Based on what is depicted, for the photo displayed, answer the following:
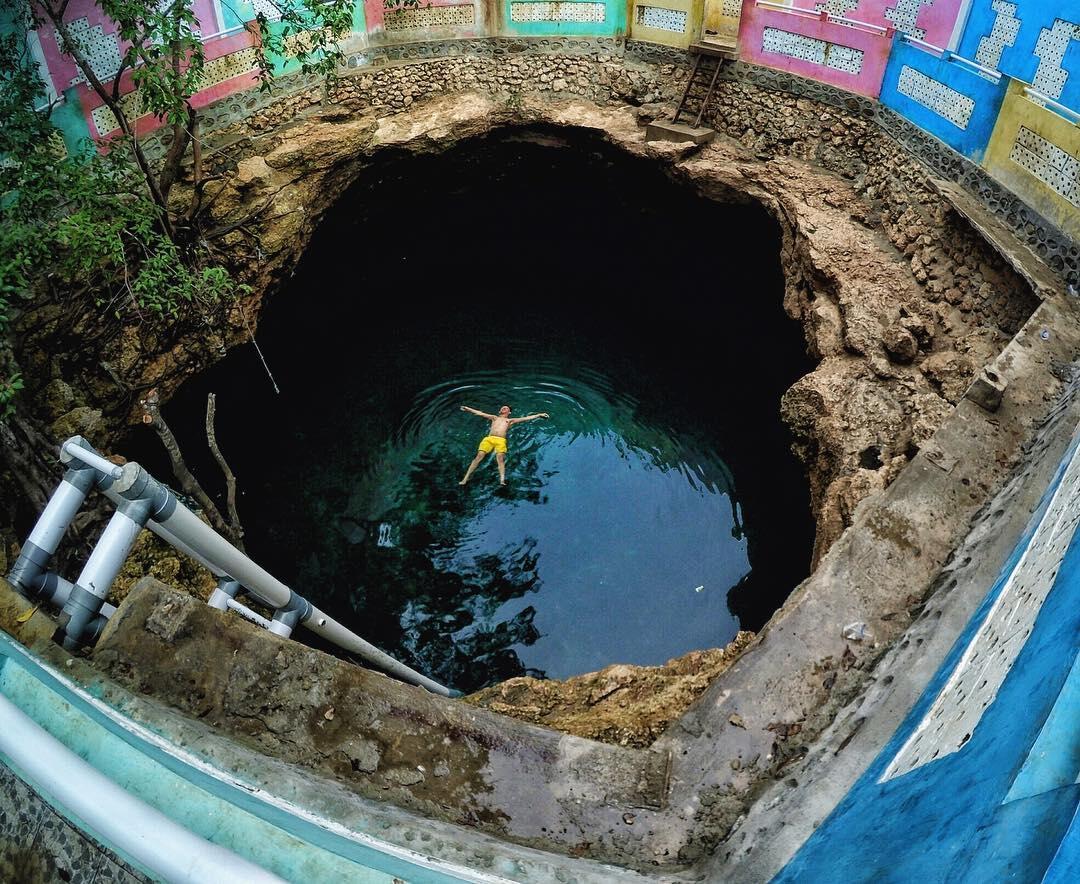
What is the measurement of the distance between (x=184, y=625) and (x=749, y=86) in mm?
10156

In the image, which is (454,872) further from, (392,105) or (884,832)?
(392,105)

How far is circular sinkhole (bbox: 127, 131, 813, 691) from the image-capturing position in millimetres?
7387

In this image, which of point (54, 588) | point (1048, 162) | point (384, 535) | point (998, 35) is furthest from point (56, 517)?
point (998, 35)

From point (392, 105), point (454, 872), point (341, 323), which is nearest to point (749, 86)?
point (392, 105)

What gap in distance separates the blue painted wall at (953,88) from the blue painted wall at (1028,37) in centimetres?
18

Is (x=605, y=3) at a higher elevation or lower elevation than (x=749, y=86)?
higher

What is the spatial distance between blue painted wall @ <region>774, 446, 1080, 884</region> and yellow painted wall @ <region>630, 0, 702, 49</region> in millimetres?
10349

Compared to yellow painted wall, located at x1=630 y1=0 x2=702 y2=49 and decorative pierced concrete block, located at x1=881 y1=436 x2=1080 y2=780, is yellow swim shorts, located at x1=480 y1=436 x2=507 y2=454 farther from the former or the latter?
yellow painted wall, located at x1=630 y1=0 x2=702 y2=49

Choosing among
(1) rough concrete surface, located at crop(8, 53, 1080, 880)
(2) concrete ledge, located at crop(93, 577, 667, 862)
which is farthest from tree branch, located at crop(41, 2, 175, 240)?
(2) concrete ledge, located at crop(93, 577, 667, 862)

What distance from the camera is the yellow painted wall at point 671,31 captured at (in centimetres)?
1076

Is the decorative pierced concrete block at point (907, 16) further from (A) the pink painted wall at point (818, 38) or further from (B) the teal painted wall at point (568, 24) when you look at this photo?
(B) the teal painted wall at point (568, 24)

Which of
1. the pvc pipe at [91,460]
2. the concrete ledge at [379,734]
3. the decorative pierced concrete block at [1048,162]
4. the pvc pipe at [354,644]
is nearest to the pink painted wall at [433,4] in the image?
the decorative pierced concrete block at [1048,162]

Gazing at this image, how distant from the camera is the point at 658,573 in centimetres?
761

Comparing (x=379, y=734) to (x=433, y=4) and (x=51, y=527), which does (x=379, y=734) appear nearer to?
(x=51, y=527)
